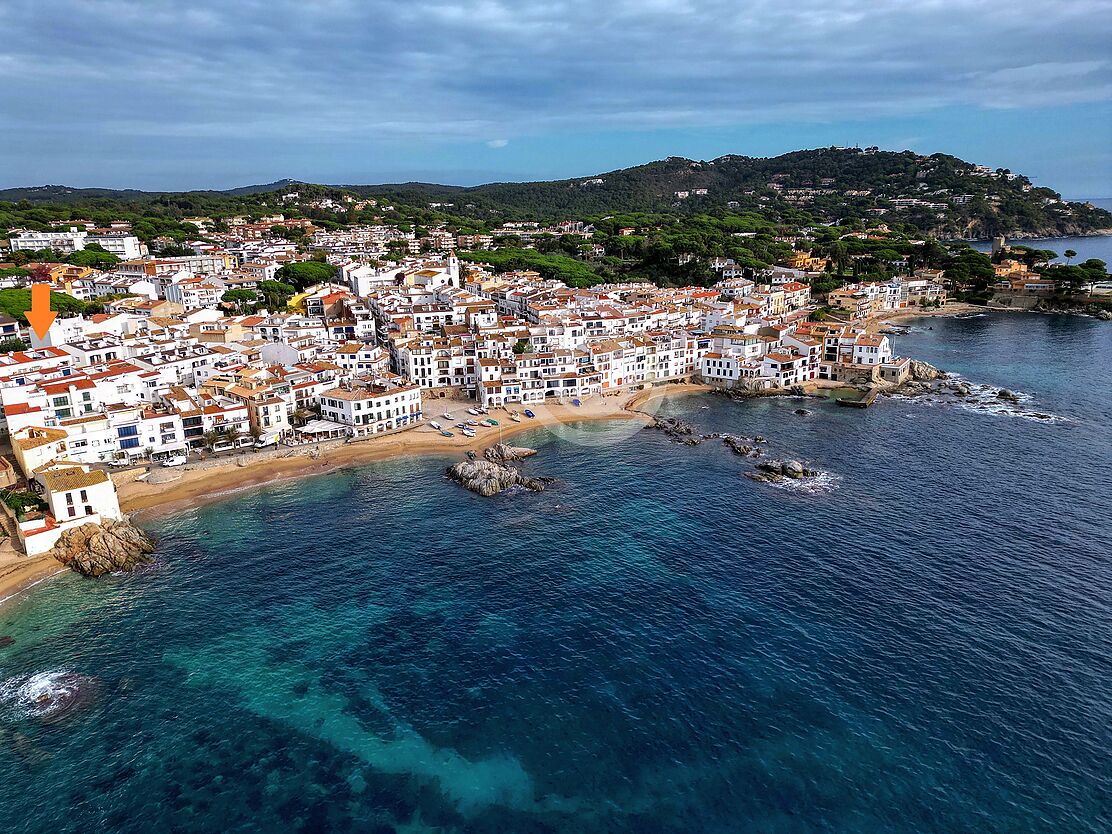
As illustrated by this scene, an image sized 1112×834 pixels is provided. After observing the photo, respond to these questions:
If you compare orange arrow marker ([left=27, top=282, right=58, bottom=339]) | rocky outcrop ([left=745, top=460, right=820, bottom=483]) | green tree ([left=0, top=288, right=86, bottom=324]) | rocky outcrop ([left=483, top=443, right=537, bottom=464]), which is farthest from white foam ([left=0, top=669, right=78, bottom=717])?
green tree ([left=0, top=288, right=86, bottom=324])

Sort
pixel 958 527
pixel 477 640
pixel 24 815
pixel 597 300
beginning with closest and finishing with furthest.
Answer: pixel 24 815, pixel 477 640, pixel 958 527, pixel 597 300

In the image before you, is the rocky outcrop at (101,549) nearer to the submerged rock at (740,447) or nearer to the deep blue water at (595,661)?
the deep blue water at (595,661)

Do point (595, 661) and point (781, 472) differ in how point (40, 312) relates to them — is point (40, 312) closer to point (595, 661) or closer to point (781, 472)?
point (595, 661)

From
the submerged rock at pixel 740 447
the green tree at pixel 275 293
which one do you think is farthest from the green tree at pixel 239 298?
the submerged rock at pixel 740 447

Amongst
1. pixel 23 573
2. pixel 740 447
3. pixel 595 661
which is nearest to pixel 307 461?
pixel 23 573

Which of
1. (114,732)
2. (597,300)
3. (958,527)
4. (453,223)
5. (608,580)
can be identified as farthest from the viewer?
(453,223)

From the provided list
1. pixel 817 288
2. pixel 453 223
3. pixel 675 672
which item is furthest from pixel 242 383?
pixel 453 223

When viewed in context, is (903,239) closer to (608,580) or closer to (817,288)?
(817,288)
